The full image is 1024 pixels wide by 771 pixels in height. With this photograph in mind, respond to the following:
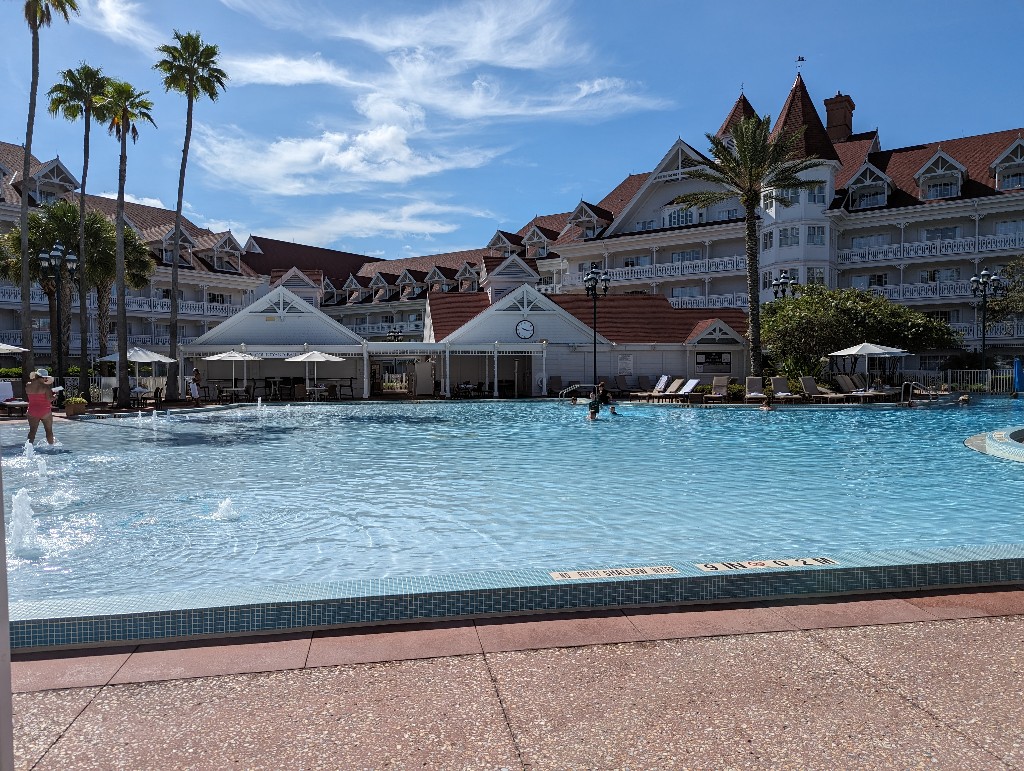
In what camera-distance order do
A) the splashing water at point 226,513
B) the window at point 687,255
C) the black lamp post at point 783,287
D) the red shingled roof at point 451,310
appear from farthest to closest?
the window at point 687,255 < the red shingled roof at point 451,310 < the black lamp post at point 783,287 < the splashing water at point 226,513

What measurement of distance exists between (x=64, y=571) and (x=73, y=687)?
3.70m

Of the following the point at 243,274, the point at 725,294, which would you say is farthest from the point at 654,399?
the point at 243,274

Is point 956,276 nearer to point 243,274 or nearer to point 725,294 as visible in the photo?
point 725,294

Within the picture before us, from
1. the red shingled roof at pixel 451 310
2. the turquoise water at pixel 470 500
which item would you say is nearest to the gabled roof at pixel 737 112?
the red shingled roof at pixel 451 310

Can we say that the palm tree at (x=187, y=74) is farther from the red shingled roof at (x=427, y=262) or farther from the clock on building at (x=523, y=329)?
the red shingled roof at (x=427, y=262)

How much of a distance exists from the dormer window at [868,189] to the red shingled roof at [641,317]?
1306cm

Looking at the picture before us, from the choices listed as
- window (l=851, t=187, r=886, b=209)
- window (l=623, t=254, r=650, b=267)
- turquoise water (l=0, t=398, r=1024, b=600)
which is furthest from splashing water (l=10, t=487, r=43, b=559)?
window (l=851, t=187, r=886, b=209)

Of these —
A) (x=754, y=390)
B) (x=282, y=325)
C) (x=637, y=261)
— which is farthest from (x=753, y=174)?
(x=282, y=325)

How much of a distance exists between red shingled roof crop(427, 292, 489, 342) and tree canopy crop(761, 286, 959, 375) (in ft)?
47.9

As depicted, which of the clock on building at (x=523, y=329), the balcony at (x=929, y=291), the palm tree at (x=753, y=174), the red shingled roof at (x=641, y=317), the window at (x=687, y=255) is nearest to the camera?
the palm tree at (x=753, y=174)

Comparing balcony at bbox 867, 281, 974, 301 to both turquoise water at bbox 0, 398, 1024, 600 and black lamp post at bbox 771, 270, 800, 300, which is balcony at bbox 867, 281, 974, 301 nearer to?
black lamp post at bbox 771, 270, 800, 300

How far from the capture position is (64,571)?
688cm

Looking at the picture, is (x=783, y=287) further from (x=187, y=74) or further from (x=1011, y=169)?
(x=187, y=74)

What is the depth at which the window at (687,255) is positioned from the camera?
49.6 meters
